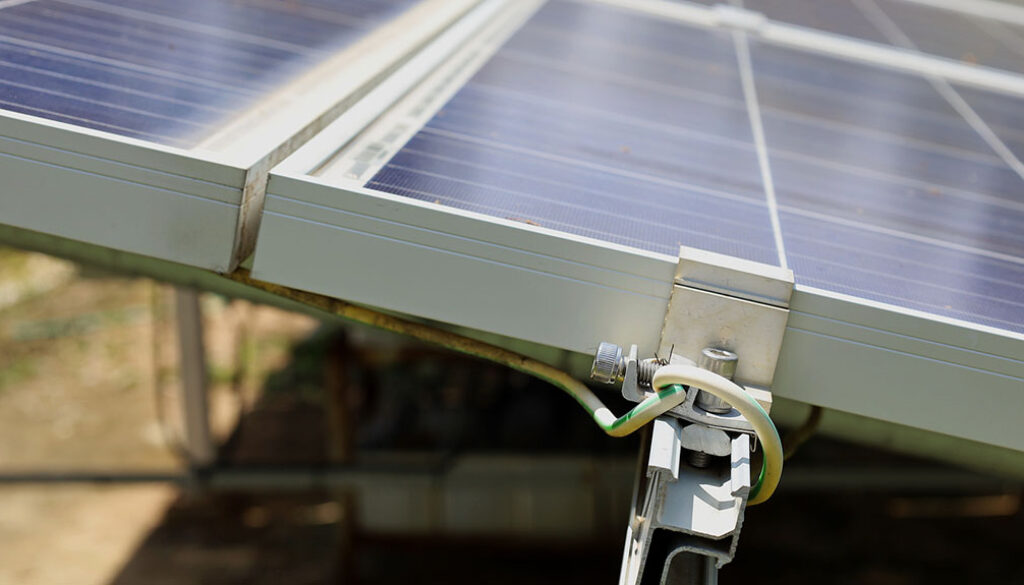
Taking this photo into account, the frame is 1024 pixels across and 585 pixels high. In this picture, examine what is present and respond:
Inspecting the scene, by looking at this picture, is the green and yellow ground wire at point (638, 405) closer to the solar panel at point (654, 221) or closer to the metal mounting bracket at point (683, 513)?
the metal mounting bracket at point (683, 513)

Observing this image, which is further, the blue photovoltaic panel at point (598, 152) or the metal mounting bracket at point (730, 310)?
the blue photovoltaic panel at point (598, 152)

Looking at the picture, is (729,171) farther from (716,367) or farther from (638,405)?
(638,405)

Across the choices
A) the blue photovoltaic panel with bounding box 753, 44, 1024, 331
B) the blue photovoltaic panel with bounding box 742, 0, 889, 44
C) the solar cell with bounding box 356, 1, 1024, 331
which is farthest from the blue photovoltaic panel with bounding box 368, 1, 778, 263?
the blue photovoltaic panel with bounding box 742, 0, 889, 44

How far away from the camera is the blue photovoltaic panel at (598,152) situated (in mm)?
2146

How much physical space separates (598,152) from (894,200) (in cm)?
92

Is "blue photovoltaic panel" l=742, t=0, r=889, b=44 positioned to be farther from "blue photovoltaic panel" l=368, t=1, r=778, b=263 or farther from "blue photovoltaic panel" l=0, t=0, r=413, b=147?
"blue photovoltaic panel" l=0, t=0, r=413, b=147

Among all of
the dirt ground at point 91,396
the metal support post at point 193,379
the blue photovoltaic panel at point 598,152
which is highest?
the blue photovoltaic panel at point 598,152

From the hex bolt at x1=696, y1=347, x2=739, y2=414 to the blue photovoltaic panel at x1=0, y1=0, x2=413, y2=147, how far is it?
53.0 inches

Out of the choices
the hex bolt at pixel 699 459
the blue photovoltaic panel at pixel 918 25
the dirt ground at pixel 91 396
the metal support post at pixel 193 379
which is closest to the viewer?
the hex bolt at pixel 699 459

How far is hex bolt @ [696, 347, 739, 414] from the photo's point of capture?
183cm

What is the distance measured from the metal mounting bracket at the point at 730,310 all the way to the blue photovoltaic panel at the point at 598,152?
177 millimetres

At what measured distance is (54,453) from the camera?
748 cm

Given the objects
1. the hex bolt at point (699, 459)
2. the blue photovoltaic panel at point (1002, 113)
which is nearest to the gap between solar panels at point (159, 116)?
the hex bolt at point (699, 459)

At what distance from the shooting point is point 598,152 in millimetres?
2584
